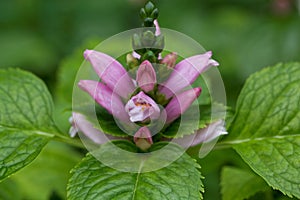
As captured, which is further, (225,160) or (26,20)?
(26,20)

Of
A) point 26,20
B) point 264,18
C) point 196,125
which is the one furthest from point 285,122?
point 26,20

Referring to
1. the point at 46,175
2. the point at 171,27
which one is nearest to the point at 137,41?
the point at 46,175

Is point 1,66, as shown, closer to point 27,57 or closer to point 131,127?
point 27,57

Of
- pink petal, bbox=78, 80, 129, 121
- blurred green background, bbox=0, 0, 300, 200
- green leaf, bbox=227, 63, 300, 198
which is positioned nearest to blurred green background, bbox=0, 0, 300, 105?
blurred green background, bbox=0, 0, 300, 200

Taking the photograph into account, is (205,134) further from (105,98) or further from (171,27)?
(171,27)

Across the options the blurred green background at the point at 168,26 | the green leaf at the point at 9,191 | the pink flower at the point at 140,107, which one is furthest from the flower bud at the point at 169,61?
the blurred green background at the point at 168,26

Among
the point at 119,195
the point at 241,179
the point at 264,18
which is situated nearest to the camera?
the point at 119,195

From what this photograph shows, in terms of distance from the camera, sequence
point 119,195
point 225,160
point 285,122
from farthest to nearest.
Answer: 1. point 225,160
2. point 285,122
3. point 119,195
